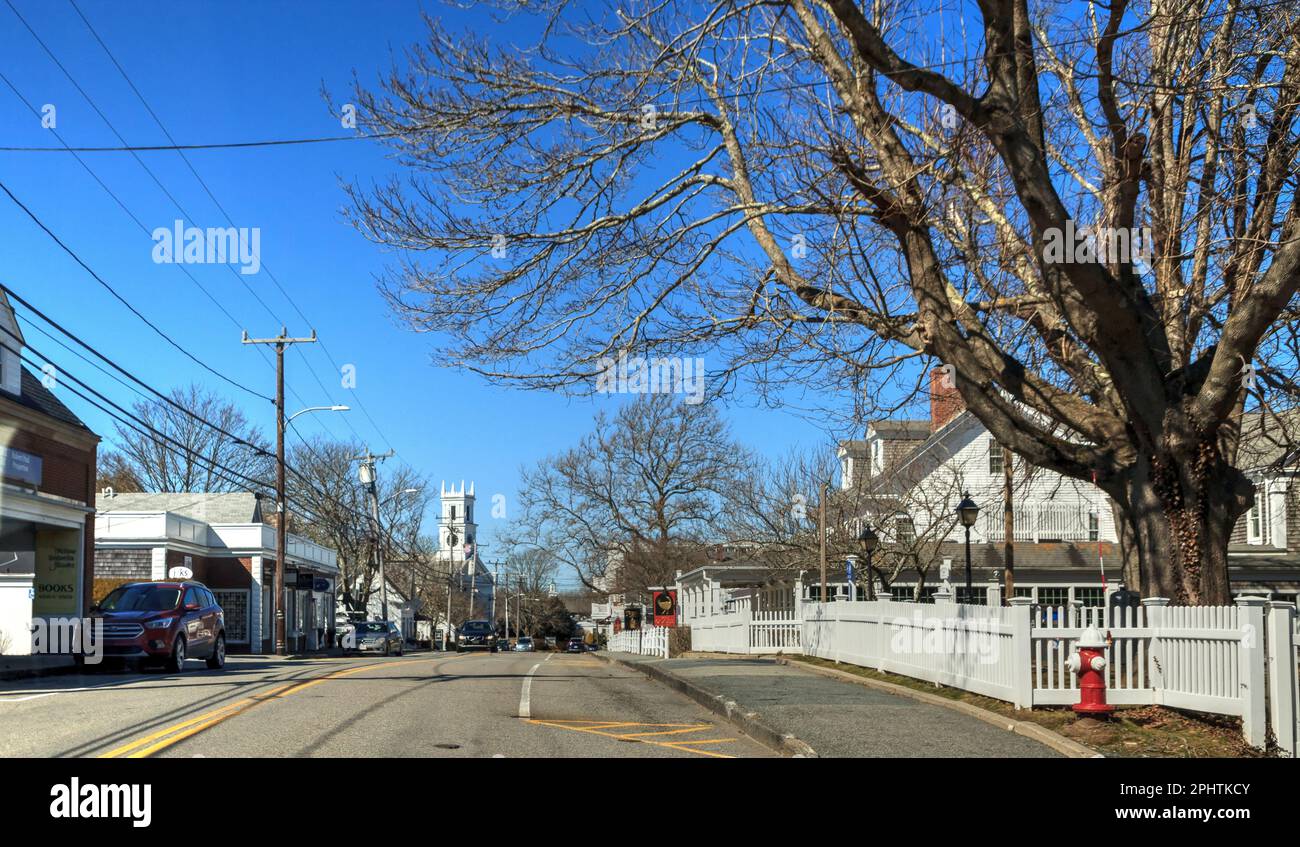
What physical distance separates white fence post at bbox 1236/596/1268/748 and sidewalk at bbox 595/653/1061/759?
6.42 ft

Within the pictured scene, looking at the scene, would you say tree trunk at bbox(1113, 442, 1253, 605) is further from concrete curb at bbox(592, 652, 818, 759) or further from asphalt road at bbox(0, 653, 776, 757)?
asphalt road at bbox(0, 653, 776, 757)

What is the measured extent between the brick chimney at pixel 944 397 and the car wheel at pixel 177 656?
13.5m

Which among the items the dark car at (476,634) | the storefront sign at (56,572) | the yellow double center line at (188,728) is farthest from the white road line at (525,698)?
the dark car at (476,634)

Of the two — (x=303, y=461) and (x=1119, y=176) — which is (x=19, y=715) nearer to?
(x=1119, y=176)

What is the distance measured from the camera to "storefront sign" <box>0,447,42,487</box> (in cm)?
2497

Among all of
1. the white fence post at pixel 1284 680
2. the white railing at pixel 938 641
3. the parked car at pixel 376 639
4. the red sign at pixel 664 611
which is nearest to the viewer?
the white fence post at pixel 1284 680

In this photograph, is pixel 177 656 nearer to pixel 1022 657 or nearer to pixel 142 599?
pixel 142 599

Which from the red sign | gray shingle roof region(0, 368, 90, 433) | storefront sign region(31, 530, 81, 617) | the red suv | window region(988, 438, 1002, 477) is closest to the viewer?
the red suv

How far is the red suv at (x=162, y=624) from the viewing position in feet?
63.6

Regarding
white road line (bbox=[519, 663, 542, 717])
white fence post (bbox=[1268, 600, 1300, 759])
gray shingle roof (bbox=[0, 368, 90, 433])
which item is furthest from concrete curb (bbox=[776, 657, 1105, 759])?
gray shingle roof (bbox=[0, 368, 90, 433])

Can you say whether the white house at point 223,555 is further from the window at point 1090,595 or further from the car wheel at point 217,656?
the window at point 1090,595

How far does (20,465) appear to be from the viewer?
25.7 metres
